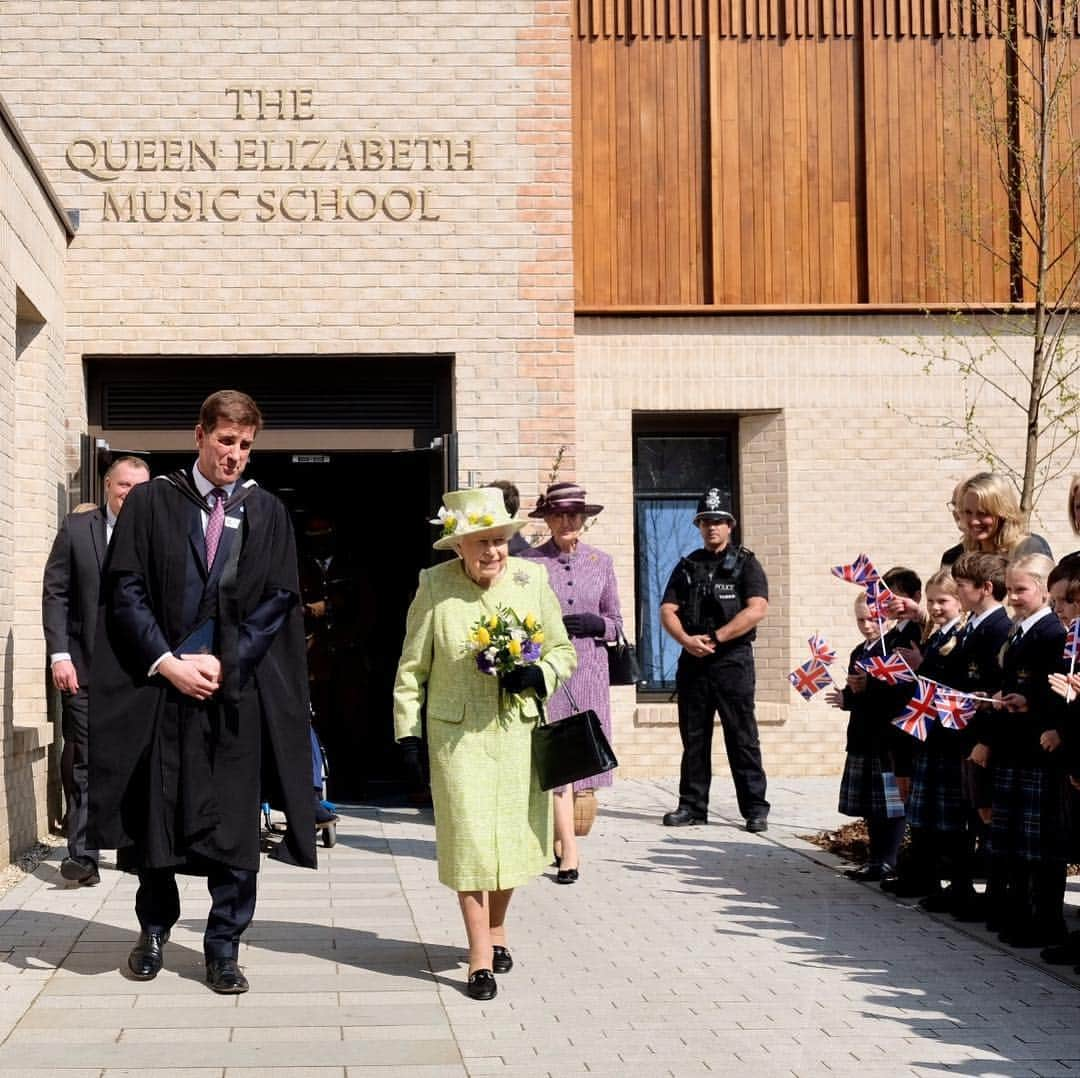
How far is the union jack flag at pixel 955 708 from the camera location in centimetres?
728

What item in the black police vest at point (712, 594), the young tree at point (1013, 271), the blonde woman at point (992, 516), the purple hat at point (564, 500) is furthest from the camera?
the young tree at point (1013, 271)

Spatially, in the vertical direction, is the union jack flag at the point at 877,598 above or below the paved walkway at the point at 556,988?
above

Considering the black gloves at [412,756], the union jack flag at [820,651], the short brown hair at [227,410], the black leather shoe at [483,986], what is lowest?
the black leather shoe at [483,986]

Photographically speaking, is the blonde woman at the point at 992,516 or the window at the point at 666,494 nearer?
the blonde woman at the point at 992,516

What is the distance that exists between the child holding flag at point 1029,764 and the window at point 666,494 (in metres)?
6.86

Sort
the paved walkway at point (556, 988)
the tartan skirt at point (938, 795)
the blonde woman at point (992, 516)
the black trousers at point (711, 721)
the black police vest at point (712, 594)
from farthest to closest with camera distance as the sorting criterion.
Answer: the black police vest at point (712, 594), the black trousers at point (711, 721), the blonde woman at point (992, 516), the tartan skirt at point (938, 795), the paved walkway at point (556, 988)

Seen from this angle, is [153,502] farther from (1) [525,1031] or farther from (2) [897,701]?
(2) [897,701]

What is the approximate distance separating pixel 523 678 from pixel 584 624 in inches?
113

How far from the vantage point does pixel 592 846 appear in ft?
33.5

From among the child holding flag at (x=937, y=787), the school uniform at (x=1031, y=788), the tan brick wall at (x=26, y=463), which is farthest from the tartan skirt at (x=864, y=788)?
the tan brick wall at (x=26, y=463)

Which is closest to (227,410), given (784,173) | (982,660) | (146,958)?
(146,958)

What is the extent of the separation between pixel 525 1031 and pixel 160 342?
7359mm

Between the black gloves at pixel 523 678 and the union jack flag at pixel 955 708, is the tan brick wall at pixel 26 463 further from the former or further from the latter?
the union jack flag at pixel 955 708

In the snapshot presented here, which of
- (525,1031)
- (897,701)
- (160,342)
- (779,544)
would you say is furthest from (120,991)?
(779,544)
